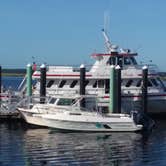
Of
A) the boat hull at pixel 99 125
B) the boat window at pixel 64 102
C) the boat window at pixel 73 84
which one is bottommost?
the boat hull at pixel 99 125

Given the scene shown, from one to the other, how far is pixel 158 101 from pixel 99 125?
905 cm

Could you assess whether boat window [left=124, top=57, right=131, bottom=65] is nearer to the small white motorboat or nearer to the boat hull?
the small white motorboat

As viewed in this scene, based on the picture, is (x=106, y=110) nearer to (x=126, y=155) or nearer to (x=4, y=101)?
(x=4, y=101)

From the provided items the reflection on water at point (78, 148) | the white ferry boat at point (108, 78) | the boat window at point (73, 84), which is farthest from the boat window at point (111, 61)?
the reflection on water at point (78, 148)

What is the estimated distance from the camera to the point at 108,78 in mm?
41625

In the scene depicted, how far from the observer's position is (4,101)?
39469 millimetres

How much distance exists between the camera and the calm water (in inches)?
991

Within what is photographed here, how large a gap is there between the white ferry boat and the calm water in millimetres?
5392

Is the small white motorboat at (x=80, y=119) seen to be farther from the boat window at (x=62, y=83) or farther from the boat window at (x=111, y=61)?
the boat window at (x=111, y=61)

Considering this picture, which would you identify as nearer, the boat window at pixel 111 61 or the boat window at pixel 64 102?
the boat window at pixel 64 102

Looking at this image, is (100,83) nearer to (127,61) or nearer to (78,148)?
(127,61)

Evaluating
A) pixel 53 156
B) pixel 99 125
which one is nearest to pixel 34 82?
pixel 99 125

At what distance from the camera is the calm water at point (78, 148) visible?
2516cm

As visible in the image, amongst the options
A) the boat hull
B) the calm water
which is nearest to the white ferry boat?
the calm water
